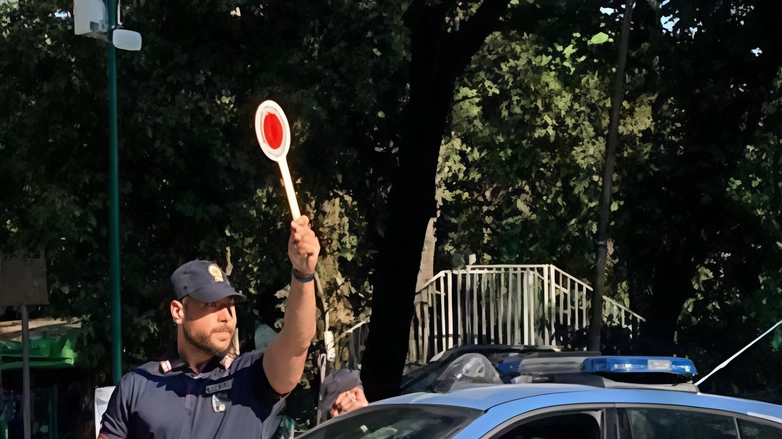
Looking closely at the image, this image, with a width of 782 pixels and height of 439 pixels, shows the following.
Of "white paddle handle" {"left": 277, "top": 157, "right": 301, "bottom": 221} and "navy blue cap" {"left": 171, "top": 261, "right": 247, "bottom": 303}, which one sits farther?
"navy blue cap" {"left": 171, "top": 261, "right": 247, "bottom": 303}

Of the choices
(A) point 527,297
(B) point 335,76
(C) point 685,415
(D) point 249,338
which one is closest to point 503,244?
(A) point 527,297

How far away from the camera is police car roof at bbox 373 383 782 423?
397cm

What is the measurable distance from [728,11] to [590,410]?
1007 centimetres

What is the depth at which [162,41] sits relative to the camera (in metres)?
11.9

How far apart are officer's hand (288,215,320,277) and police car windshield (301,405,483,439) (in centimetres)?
99

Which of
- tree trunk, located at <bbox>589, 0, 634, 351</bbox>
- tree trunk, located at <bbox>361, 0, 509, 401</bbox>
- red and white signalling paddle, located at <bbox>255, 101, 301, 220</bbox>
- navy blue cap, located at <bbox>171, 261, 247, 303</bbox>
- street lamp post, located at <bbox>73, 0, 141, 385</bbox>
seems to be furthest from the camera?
tree trunk, located at <bbox>589, 0, 634, 351</bbox>

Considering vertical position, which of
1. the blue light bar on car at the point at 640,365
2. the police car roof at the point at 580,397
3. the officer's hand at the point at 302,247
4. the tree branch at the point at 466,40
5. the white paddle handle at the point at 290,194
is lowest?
the police car roof at the point at 580,397

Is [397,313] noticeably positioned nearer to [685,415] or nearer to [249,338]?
[249,338]

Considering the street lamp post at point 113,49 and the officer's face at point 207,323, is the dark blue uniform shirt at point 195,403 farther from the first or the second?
the street lamp post at point 113,49

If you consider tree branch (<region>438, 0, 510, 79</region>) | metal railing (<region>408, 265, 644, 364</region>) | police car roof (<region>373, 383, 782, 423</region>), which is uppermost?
tree branch (<region>438, 0, 510, 79</region>)

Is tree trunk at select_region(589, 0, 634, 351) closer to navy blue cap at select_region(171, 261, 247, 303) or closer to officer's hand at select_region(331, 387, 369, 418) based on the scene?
officer's hand at select_region(331, 387, 369, 418)

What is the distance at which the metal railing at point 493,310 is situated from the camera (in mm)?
17766

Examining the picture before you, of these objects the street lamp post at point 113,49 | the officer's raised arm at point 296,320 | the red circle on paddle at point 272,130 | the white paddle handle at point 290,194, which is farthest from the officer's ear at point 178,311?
the street lamp post at point 113,49


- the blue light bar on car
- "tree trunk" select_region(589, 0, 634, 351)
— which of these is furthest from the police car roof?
"tree trunk" select_region(589, 0, 634, 351)
